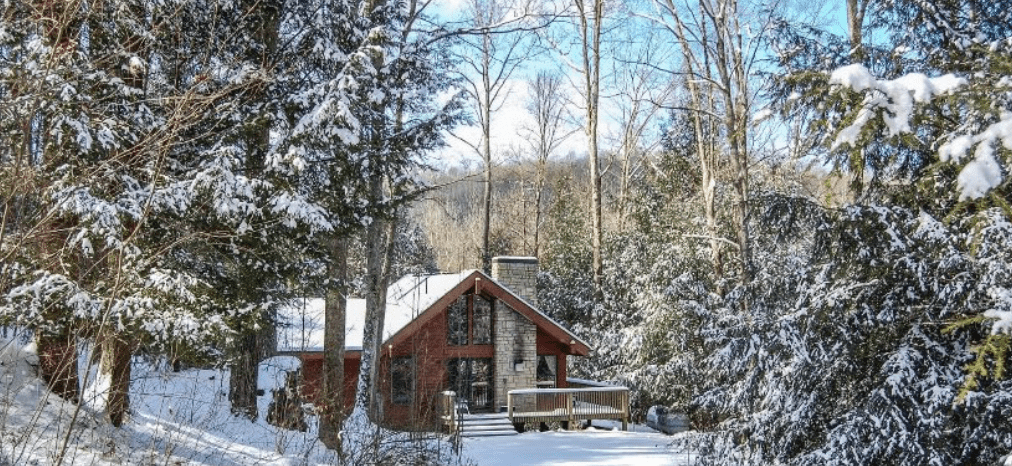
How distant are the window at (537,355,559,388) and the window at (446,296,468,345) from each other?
247 centimetres

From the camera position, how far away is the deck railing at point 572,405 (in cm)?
1877

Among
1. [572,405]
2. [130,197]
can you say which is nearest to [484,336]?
[572,405]

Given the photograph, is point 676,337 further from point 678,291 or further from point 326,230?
point 326,230

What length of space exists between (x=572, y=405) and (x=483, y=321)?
12.5ft

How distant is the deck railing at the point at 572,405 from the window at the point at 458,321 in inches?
99.0

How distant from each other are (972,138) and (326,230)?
19.4 feet

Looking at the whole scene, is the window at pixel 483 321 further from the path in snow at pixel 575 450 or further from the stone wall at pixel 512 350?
the path in snow at pixel 575 450

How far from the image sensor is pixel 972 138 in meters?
3.14

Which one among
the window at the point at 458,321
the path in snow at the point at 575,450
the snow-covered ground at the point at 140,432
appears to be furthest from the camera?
the window at the point at 458,321

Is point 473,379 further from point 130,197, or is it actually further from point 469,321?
point 130,197

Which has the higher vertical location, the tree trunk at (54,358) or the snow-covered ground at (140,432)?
the tree trunk at (54,358)

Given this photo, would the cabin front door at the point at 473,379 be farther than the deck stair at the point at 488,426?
Yes

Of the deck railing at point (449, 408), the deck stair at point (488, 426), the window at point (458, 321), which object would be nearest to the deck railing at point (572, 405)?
the deck stair at point (488, 426)

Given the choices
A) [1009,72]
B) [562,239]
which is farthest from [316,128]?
[562,239]
